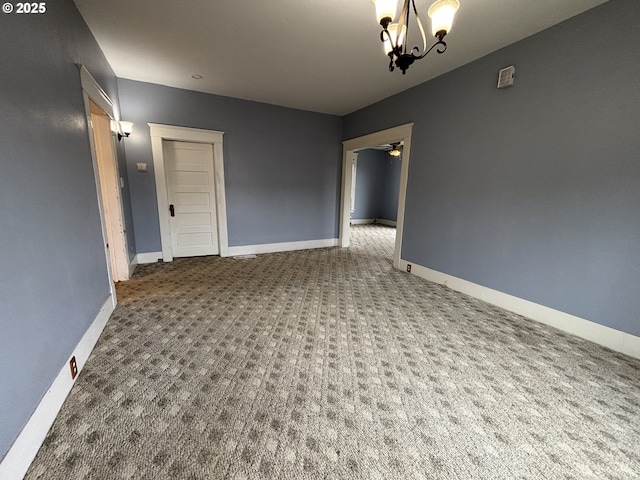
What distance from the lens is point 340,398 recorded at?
1660 mm

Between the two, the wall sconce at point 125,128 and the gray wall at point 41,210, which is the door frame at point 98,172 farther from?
the wall sconce at point 125,128

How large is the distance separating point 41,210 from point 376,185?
9.46 m

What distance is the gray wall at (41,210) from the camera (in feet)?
3.94

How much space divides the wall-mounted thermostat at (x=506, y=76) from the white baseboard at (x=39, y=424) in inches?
181

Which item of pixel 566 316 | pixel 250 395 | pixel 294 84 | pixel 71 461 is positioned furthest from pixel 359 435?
pixel 294 84

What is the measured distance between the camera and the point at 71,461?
4.02ft

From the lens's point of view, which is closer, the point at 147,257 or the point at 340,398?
the point at 340,398

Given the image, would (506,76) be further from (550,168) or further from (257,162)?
(257,162)

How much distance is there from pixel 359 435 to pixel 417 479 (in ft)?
1.06

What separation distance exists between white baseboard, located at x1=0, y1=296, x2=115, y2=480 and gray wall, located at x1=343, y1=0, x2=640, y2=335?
401 centimetres
